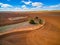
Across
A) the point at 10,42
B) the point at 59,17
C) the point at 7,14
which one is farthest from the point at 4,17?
the point at 59,17

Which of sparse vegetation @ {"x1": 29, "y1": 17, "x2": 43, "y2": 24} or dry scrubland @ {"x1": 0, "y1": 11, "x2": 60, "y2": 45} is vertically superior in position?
sparse vegetation @ {"x1": 29, "y1": 17, "x2": 43, "y2": 24}

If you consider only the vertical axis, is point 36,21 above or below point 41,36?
above

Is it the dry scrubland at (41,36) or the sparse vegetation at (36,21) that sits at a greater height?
the sparse vegetation at (36,21)

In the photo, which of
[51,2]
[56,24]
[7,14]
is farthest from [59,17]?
[7,14]

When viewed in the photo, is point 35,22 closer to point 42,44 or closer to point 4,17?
point 42,44

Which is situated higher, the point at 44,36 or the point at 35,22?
the point at 35,22

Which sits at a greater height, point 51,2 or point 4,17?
point 51,2

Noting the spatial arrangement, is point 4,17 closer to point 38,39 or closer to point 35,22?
point 35,22

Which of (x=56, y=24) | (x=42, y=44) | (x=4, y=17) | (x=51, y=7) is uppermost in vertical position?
(x=51, y=7)

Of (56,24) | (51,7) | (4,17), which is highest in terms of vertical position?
(51,7)
